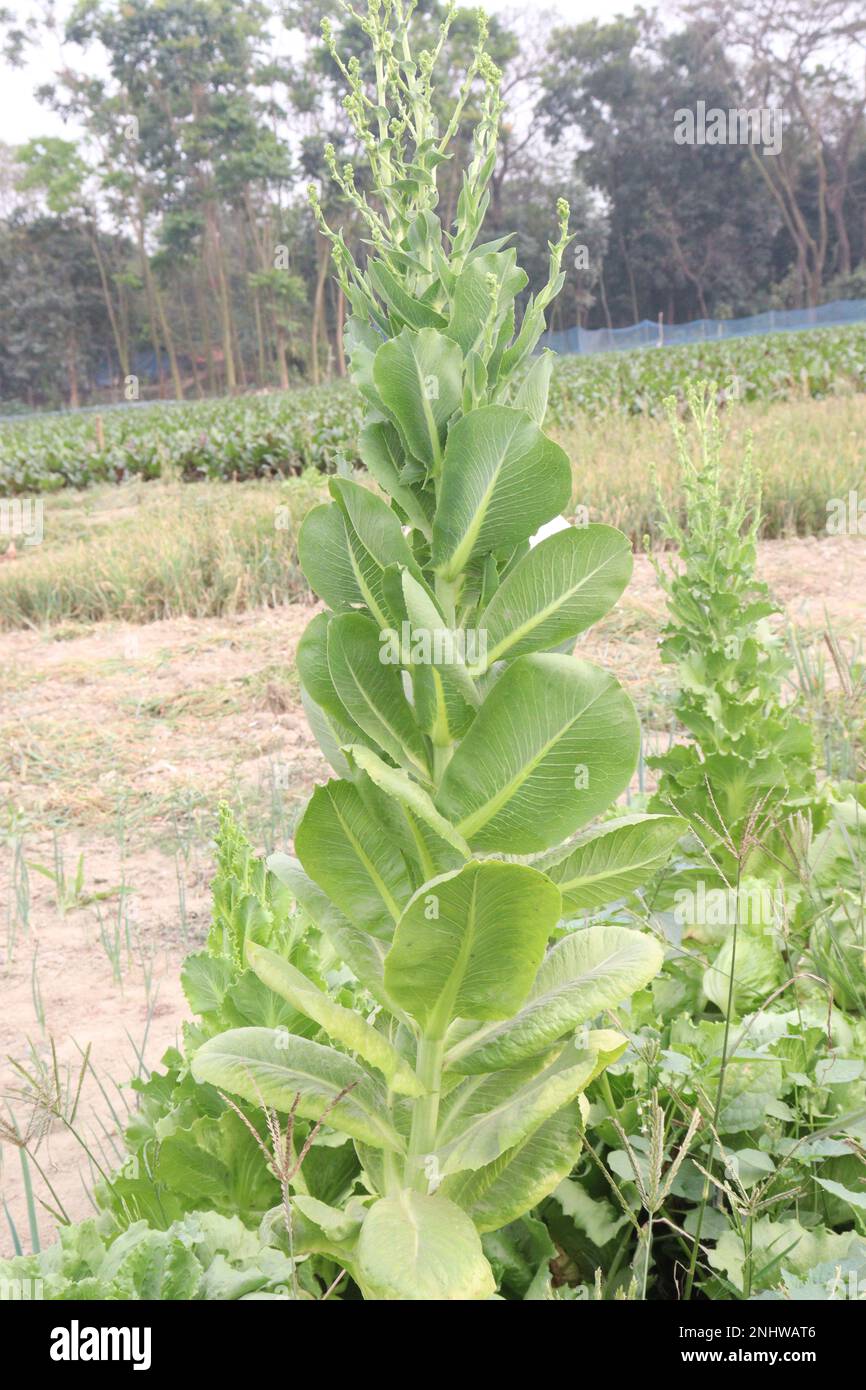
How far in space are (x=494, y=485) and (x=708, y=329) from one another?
4835 cm

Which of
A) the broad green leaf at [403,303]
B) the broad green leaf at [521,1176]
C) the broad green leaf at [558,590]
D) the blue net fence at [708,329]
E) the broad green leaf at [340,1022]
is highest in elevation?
the blue net fence at [708,329]

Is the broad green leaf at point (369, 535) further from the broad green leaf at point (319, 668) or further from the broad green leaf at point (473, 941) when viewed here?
the broad green leaf at point (473, 941)

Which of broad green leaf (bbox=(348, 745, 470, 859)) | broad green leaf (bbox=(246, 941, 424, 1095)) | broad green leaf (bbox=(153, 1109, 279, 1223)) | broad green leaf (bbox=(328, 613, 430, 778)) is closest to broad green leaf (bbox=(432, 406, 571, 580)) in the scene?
broad green leaf (bbox=(328, 613, 430, 778))

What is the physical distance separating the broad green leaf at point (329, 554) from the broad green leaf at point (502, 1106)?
0.57 metres

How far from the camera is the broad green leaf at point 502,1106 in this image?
1.08 m

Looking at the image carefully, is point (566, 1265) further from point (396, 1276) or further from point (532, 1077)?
point (396, 1276)

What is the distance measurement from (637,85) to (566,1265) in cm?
5494

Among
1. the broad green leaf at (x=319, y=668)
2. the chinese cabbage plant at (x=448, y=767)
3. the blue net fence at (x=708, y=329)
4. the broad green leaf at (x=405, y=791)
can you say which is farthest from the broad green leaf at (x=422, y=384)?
the blue net fence at (x=708, y=329)

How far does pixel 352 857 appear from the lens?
1.11 metres

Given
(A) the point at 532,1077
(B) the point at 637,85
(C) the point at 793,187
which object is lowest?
(A) the point at 532,1077

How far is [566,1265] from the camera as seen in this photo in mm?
1540

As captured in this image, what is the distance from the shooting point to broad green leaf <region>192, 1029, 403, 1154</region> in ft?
3.69

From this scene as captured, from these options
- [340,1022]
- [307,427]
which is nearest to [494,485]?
[340,1022]
